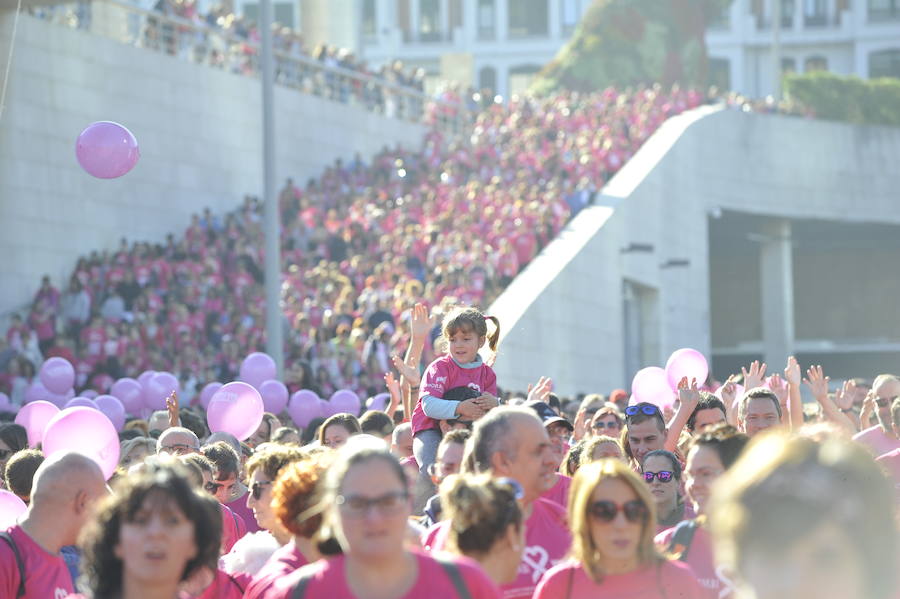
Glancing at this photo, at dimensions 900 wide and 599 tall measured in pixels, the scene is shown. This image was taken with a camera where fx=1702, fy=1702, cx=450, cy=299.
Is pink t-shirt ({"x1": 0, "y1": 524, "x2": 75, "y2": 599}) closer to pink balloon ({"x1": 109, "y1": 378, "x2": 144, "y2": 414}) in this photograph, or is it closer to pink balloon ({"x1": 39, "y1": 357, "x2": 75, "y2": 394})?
pink balloon ({"x1": 109, "y1": 378, "x2": 144, "y2": 414})

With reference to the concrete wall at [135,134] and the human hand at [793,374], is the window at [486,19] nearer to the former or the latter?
the concrete wall at [135,134]

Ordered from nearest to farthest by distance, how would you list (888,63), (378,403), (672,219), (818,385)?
1. (818,385)
2. (378,403)
3. (672,219)
4. (888,63)

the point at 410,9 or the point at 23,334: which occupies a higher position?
the point at 410,9

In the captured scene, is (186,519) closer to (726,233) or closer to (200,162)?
(200,162)

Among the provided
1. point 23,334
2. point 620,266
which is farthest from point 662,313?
point 23,334

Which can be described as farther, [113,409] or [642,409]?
[113,409]

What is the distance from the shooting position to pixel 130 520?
4672mm

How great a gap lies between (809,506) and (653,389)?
9098 millimetres

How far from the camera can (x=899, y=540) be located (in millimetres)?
3127

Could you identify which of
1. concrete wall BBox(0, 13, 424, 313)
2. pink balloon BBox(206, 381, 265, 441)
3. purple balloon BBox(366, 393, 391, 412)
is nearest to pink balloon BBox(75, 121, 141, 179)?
pink balloon BBox(206, 381, 265, 441)

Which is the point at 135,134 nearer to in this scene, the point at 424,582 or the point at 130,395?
the point at 130,395

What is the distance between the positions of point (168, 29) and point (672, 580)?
29465mm

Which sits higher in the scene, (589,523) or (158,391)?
(589,523)

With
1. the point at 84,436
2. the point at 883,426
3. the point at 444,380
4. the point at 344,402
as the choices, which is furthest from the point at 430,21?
the point at 84,436
